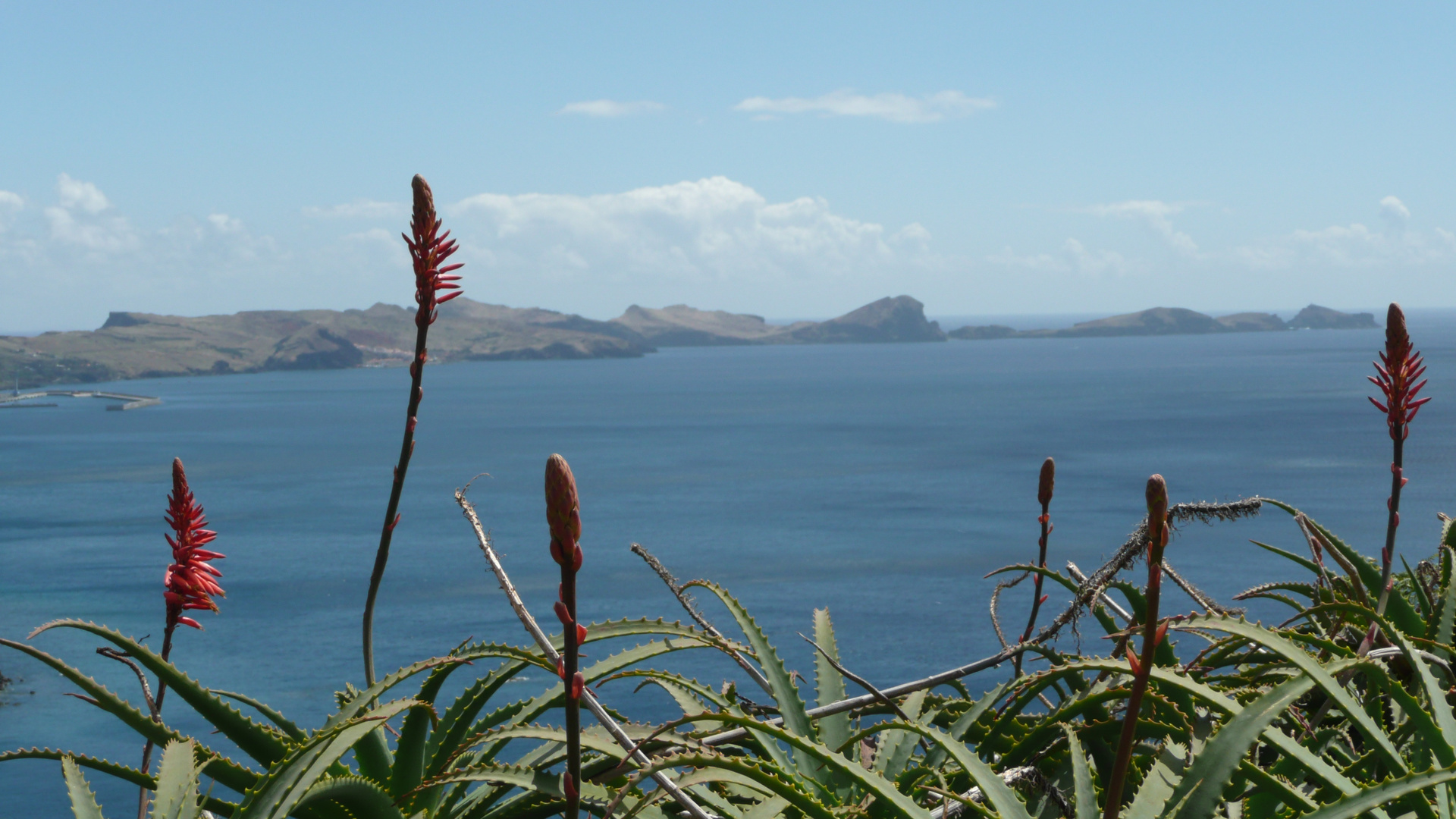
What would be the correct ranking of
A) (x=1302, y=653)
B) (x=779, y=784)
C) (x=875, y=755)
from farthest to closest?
(x=875, y=755)
(x=1302, y=653)
(x=779, y=784)

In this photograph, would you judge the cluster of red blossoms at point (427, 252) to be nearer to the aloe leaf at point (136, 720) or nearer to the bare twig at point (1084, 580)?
the aloe leaf at point (136, 720)

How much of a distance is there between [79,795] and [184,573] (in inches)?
19.6

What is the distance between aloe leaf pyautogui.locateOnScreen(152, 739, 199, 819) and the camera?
2166mm

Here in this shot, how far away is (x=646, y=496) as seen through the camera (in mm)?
86812

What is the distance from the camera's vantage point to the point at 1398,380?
9.57 feet

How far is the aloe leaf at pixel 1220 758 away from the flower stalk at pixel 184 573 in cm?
204

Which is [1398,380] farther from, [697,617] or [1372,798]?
[697,617]

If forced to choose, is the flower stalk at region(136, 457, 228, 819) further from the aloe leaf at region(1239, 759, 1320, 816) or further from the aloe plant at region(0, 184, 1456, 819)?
the aloe leaf at region(1239, 759, 1320, 816)

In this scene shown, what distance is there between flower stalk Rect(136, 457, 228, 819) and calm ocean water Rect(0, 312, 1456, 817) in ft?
52.8

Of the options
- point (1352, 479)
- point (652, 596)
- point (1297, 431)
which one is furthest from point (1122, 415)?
point (652, 596)

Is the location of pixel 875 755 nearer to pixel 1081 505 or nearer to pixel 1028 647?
pixel 1028 647

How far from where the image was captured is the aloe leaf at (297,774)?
202 cm

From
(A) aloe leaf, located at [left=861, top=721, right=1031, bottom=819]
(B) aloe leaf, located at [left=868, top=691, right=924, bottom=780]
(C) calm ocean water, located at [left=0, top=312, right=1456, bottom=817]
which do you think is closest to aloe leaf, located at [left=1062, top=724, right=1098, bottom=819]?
(A) aloe leaf, located at [left=861, top=721, right=1031, bottom=819]

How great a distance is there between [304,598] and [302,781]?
6469 cm
